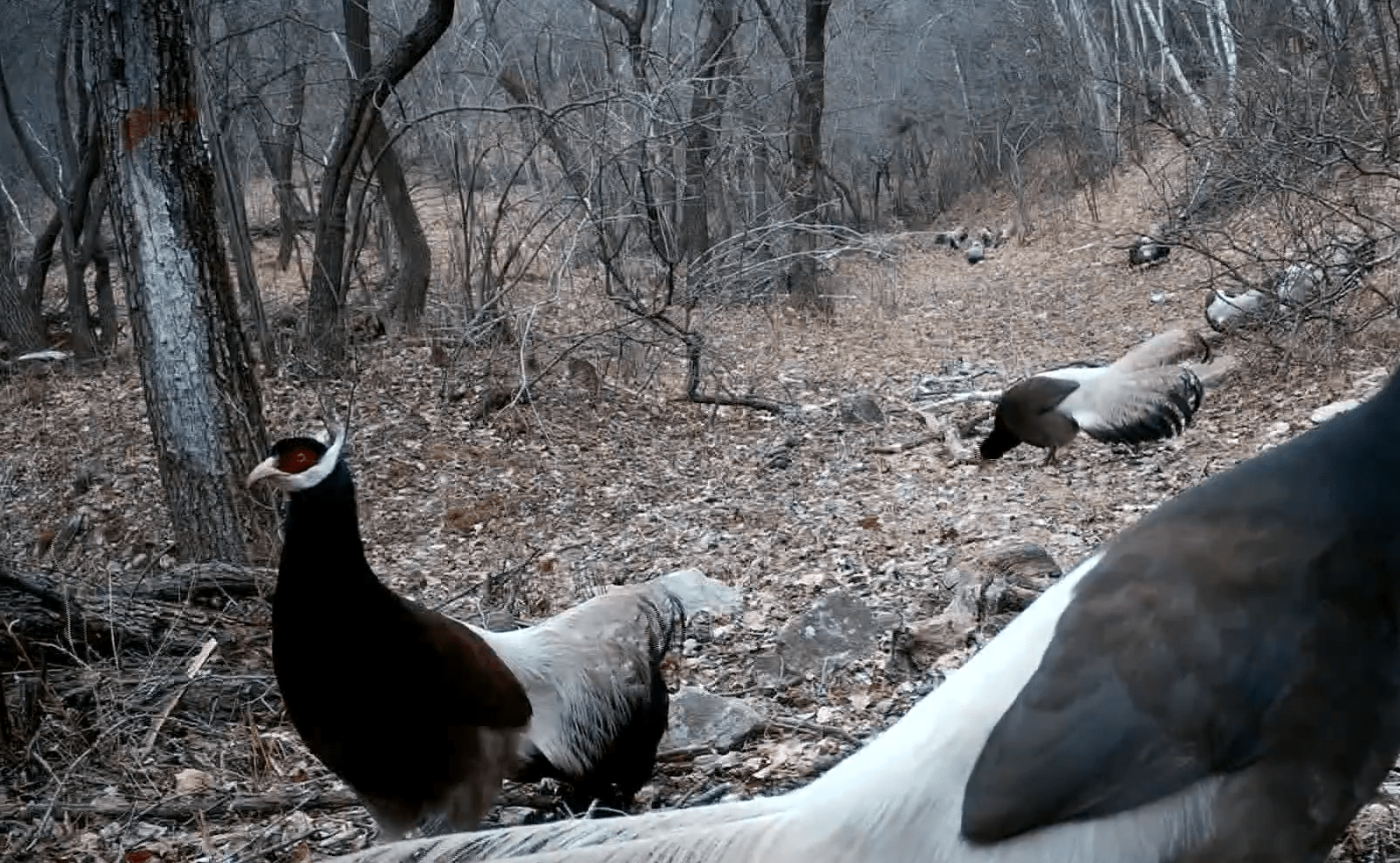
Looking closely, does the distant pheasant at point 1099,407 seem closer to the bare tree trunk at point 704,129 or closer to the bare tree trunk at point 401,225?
the bare tree trunk at point 704,129

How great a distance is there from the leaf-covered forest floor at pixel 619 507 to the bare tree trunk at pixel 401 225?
1.15ft

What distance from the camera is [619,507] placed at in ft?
26.7

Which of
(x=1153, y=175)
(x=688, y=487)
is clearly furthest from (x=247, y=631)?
(x=1153, y=175)

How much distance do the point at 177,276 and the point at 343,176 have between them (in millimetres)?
5085

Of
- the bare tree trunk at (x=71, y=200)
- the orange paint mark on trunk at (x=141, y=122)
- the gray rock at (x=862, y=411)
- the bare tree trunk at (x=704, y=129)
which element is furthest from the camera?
the bare tree trunk at (x=71, y=200)

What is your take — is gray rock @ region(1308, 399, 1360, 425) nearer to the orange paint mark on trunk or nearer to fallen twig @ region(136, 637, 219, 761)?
fallen twig @ region(136, 637, 219, 761)

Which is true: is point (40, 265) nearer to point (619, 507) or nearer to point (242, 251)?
point (242, 251)

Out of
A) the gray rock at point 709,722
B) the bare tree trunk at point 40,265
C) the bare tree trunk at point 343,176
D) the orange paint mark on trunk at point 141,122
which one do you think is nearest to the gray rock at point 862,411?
the bare tree trunk at point 343,176

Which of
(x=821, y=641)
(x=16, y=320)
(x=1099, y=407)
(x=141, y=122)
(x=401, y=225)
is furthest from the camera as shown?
(x=16, y=320)

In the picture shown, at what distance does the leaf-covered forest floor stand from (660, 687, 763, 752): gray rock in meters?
0.05

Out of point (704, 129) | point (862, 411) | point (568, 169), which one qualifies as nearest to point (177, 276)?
point (568, 169)

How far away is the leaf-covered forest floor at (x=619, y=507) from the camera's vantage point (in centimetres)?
393

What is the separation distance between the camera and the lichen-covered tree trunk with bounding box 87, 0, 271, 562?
225 inches

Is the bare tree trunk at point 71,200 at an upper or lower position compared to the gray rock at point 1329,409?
upper
